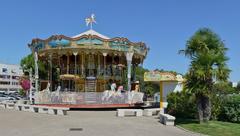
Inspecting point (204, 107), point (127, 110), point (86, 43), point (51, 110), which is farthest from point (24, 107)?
point (204, 107)

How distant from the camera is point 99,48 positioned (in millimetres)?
32781

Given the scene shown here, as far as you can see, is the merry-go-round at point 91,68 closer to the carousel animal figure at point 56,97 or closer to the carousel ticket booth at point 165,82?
the carousel animal figure at point 56,97

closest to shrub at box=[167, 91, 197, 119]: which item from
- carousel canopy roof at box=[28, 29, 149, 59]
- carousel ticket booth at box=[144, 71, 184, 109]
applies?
carousel ticket booth at box=[144, 71, 184, 109]

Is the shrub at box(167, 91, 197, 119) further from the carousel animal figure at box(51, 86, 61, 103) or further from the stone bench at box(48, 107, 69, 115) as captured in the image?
the carousel animal figure at box(51, 86, 61, 103)

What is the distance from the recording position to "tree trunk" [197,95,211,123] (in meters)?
18.6

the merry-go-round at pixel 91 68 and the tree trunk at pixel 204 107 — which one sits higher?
the merry-go-round at pixel 91 68

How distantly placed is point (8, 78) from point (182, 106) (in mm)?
132690

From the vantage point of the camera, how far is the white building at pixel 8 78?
14088 cm

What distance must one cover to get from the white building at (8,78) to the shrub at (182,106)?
122334 millimetres

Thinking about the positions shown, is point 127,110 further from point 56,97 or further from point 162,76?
point 56,97

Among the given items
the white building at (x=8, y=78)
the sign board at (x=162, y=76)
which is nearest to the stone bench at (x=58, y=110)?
the sign board at (x=162, y=76)

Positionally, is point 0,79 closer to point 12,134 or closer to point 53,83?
point 53,83

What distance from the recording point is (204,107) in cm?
1883

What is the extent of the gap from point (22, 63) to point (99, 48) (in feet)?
141
